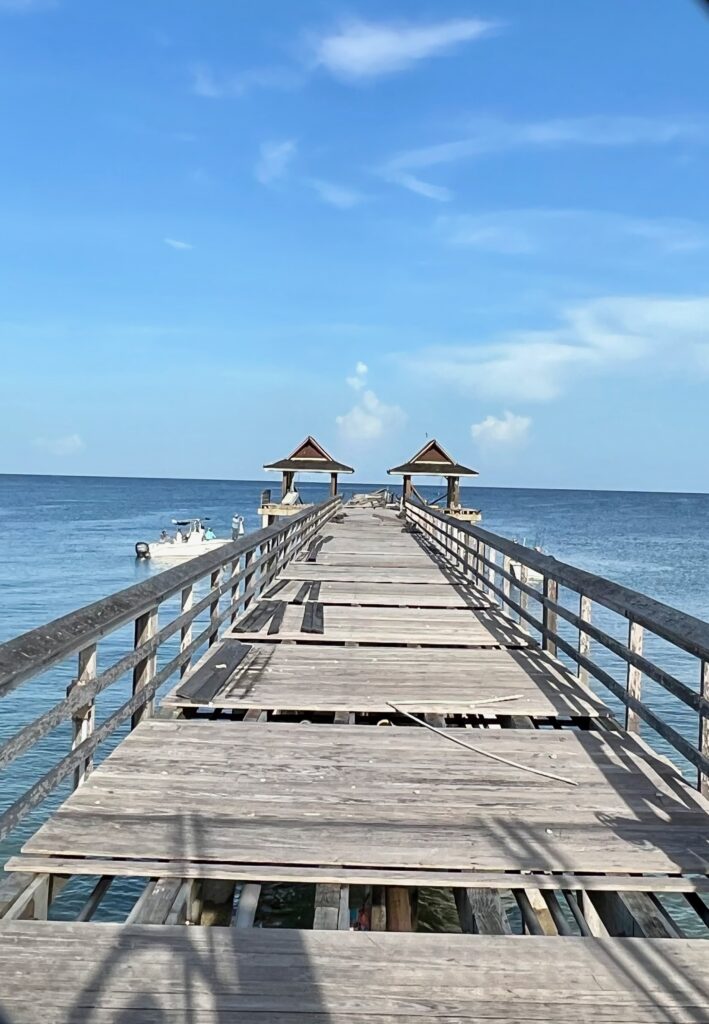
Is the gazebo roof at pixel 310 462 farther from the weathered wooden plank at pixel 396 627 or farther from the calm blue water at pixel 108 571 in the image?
the weathered wooden plank at pixel 396 627

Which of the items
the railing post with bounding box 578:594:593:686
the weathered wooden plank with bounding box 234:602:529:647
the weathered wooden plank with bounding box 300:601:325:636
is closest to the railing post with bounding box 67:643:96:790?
the railing post with bounding box 578:594:593:686

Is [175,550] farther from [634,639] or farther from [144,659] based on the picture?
[634,639]

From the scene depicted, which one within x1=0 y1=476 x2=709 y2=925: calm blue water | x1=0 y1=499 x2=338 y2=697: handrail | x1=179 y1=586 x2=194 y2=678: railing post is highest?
x1=0 y1=499 x2=338 y2=697: handrail

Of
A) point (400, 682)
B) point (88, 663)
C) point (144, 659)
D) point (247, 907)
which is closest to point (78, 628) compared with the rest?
point (88, 663)

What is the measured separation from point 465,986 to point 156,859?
1339 mm

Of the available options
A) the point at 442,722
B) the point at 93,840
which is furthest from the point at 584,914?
the point at 442,722

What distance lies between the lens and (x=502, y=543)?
32.9 ft

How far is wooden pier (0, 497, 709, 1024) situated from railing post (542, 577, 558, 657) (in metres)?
0.70

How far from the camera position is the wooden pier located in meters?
2.53

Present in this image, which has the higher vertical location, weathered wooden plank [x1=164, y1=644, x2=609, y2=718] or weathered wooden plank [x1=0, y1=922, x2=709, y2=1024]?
weathered wooden plank [x1=0, y1=922, x2=709, y2=1024]

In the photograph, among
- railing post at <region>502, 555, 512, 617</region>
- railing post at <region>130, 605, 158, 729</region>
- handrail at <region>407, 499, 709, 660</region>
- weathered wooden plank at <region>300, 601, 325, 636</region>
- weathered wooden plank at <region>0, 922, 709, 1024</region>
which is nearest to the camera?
weathered wooden plank at <region>0, 922, 709, 1024</region>

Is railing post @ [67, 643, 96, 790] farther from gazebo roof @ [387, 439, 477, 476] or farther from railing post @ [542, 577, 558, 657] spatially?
gazebo roof @ [387, 439, 477, 476]

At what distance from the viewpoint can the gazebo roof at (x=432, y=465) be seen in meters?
34.6

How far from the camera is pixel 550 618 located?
798 centimetres
